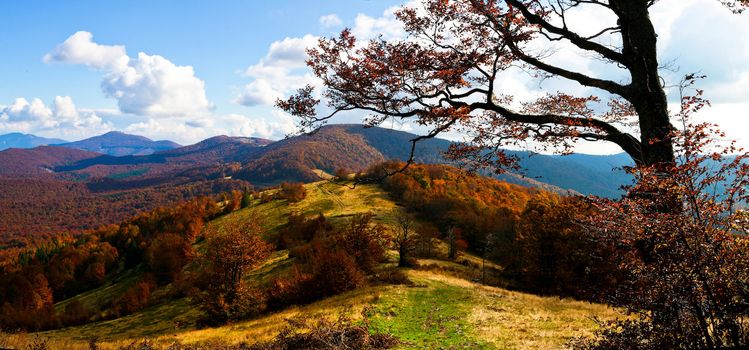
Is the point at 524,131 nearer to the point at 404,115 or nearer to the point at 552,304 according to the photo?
the point at 404,115

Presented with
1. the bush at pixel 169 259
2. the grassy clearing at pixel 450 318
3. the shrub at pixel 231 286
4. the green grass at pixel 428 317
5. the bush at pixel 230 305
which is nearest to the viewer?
the grassy clearing at pixel 450 318

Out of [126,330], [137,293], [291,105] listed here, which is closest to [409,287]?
[291,105]

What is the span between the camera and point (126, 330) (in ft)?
140

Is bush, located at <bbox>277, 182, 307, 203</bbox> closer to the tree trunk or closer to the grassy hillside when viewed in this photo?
the grassy hillside

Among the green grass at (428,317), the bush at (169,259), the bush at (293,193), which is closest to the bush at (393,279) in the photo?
the green grass at (428,317)

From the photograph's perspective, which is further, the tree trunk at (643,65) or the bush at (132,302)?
the bush at (132,302)

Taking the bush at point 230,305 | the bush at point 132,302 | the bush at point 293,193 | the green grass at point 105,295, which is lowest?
the green grass at point 105,295

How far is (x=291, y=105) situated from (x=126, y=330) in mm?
43284

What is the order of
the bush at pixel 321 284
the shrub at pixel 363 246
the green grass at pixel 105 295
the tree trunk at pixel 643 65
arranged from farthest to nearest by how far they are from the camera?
the green grass at pixel 105 295
the shrub at pixel 363 246
the bush at pixel 321 284
the tree trunk at pixel 643 65

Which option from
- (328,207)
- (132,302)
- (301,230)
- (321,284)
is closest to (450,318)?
(321,284)

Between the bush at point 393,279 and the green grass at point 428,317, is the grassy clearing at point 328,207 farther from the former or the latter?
the green grass at point 428,317

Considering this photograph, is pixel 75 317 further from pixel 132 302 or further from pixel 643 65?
pixel 643 65

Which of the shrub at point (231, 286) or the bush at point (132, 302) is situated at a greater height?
the shrub at point (231, 286)

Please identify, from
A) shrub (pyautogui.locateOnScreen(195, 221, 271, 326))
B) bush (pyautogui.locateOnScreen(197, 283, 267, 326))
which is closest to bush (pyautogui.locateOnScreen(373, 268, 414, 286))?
bush (pyautogui.locateOnScreen(197, 283, 267, 326))
